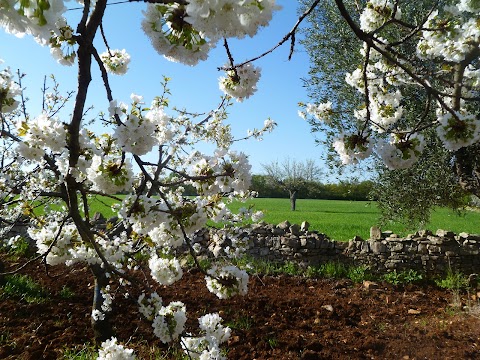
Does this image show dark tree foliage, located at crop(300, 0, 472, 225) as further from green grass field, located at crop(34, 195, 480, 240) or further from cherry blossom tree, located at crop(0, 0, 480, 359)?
cherry blossom tree, located at crop(0, 0, 480, 359)

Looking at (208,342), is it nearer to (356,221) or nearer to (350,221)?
(350,221)

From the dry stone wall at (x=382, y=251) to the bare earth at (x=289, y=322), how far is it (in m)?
0.87

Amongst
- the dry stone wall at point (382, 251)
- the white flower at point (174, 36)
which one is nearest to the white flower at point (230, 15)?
the white flower at point (174, 36)

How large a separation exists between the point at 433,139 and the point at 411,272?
269cm

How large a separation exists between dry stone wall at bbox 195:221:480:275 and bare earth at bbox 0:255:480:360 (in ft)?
2.85

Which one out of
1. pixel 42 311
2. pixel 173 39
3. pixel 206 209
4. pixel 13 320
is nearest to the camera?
pixel 173 39

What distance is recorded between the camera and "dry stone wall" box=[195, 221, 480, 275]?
25.5ft

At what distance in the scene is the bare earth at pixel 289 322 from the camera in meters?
4.20

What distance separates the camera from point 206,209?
2840mm

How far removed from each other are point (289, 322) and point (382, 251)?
11.9ft

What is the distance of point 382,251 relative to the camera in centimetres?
790

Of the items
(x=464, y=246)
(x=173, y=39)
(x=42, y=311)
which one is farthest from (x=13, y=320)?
(x=464, y=246)

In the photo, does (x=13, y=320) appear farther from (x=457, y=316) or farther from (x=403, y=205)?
(x=403, y=205)

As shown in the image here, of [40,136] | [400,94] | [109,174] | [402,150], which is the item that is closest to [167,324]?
[109,174]
